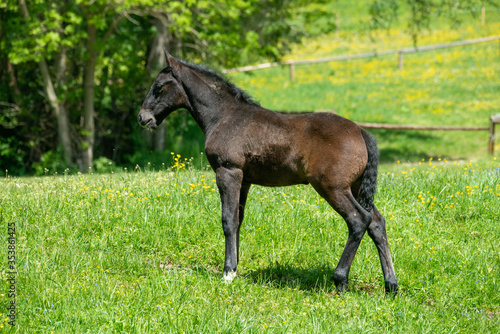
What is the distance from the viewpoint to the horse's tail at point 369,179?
18.4 ft

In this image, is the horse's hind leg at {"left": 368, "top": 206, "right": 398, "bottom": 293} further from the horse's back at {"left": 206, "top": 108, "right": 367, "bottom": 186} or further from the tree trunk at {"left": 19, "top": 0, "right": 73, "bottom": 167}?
the tree trunk at {"left": 19, "top": 0, "right": 73, "bottom": 167}

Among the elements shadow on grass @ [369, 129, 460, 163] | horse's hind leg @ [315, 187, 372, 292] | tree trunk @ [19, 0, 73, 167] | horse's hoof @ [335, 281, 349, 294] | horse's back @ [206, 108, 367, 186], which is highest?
horse's back @ [206, 108, 367, 186]

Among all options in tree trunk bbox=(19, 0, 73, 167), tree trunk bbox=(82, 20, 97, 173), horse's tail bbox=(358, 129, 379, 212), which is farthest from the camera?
tree trunk bbox=(19, 0, 73, 167)

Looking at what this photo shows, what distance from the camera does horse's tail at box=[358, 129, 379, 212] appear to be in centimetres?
561

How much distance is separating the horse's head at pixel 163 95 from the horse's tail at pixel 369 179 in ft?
7.27

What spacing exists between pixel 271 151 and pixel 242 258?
1475 mm

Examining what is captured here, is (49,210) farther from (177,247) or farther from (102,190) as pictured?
(177,247)

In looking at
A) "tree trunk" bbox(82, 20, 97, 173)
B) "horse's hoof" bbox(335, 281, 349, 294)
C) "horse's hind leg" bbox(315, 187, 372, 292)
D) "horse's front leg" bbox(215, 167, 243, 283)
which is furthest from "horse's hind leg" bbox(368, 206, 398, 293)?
"tree trunk" bbox(82, 20, 97, 173)

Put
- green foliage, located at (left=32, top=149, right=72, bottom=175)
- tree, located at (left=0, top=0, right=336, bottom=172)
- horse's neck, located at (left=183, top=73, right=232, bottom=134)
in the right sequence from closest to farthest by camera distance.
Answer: horse's neck, located at (left=183, top=73, right=232, bottom=134)
tree, located at (left=0, top=0, right=336, bottom=172)
green foliage, located at (left=32, top=149, right=72, bottom=175)

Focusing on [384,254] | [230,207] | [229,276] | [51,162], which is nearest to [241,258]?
[229,276]

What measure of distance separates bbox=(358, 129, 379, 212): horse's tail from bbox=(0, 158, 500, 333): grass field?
2.98 feet

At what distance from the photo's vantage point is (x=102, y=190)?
7727 millimetres

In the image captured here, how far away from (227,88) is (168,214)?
1.89 meters

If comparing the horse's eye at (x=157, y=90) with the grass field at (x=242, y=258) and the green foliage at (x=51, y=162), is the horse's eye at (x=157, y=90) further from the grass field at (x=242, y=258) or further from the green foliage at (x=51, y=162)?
the green foliage at (x=51, y=162)
